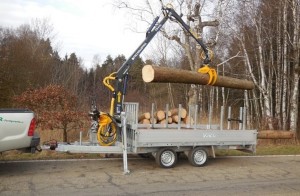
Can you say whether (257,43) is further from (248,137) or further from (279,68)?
(248,137)

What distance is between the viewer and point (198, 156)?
11031 mm

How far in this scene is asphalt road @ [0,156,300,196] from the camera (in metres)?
8.13

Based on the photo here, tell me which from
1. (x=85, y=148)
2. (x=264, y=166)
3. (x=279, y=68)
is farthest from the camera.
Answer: (x=279, y=68)

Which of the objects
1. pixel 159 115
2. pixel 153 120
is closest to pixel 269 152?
pixel 159 115

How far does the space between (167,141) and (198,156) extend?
116 centimetres

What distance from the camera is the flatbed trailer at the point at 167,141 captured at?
1005cm

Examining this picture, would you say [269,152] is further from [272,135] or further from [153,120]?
[153,120]

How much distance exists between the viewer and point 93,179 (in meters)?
9.01

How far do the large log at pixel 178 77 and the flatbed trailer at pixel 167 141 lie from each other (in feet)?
3.11

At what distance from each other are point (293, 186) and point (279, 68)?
49.1ft

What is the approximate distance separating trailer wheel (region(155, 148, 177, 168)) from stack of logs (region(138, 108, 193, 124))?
0.86m

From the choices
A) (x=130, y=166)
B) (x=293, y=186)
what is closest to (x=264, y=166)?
(x=293, y=186)

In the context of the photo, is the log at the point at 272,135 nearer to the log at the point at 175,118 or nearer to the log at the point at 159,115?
the log at the point at 175,118

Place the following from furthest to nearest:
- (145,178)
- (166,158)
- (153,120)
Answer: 1. (153,120)
2. (166,158)
3. (145,178)
